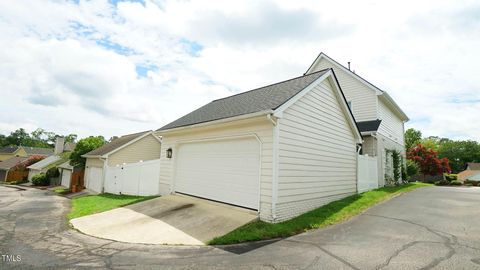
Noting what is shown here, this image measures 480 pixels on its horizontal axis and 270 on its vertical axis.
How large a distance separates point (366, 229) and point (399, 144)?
16.3 metres

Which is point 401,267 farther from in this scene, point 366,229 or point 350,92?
point 350,92

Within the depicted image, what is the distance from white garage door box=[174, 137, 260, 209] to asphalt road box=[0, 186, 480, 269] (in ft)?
8.10

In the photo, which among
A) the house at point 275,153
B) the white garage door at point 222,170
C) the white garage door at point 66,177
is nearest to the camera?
the house at point 275,153

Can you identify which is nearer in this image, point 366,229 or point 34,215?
point 366,229

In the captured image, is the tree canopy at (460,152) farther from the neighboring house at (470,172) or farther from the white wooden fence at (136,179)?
the white wooden fence at (136,179)

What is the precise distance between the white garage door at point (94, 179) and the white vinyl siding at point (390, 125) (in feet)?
62.1

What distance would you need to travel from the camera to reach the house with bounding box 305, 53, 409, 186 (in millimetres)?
14852

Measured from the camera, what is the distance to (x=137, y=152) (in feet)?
68.9

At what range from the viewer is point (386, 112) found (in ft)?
56.9

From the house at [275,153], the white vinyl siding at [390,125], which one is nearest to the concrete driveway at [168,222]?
the house at [275,153]

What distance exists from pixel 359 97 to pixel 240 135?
1143 cm

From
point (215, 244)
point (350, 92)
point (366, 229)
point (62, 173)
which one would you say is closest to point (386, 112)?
point (350, 92)

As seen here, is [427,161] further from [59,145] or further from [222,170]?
[59,145]

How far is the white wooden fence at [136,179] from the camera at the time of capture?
1366 cm
